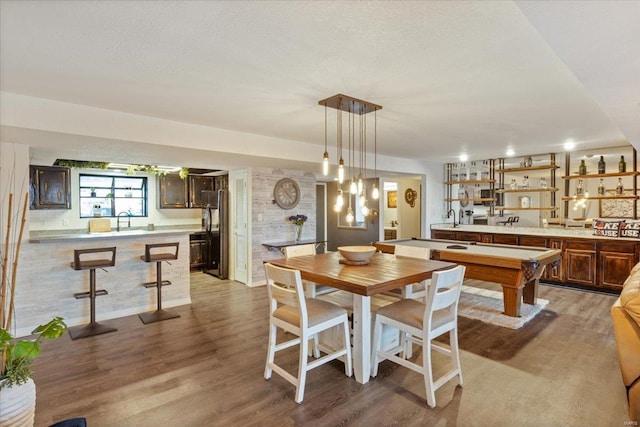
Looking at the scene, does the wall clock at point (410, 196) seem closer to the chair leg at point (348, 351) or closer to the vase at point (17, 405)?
the chair leg at point (348, 351)

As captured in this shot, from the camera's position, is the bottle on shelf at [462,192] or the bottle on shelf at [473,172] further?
the bottle on shelf at [462,192]

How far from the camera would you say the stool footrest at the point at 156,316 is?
13.4 feet

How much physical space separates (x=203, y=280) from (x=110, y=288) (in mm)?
2127

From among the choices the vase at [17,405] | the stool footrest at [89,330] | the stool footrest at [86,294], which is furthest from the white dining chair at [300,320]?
the stool footrest at [86,294]

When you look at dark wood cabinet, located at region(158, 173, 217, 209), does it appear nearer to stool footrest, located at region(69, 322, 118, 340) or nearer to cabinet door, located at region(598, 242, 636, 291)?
stool footrest, located at region(69, 322, 118, 340)

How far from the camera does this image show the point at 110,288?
13.8ft

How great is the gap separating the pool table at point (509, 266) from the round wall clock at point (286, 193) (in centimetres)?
273

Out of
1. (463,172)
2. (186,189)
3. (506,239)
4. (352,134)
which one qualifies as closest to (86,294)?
(186,189)

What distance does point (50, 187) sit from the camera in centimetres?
535

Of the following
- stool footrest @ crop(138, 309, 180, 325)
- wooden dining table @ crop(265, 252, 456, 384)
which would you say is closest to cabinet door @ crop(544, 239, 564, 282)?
wooden dining table @ crop(265, 252, 456, 384)

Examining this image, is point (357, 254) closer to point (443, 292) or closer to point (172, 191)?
point (443, 292)

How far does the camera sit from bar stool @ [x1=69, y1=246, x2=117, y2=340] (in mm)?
3713

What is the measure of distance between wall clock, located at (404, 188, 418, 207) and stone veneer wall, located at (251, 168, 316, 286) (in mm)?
3497

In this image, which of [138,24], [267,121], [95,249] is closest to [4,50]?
[138,24]
